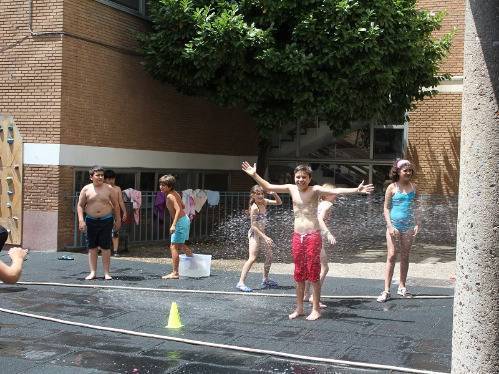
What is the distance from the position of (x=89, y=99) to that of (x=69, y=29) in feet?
5.03

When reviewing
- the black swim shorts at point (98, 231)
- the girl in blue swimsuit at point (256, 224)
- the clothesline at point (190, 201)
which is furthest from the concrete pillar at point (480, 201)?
the clothesline at point (190, 201)

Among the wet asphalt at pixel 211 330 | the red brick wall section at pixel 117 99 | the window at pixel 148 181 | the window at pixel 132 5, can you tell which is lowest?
the wet asphalt at pixel 211 330

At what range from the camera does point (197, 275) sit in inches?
406

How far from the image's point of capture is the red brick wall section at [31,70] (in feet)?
43.5

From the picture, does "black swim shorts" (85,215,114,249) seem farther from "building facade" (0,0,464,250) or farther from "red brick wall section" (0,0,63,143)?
"red brick wall section" (0,0,63,143)

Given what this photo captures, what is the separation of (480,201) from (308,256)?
4356mm

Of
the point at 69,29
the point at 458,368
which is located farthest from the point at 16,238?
the point at 458,368

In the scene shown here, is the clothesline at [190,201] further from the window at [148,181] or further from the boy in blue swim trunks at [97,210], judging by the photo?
the boy in blue swim trunks at [97,210]

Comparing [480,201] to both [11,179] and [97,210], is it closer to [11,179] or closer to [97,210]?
[97,210]

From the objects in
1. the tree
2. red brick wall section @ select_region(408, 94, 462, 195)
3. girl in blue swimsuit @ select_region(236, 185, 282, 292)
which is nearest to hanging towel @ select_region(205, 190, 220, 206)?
the tree

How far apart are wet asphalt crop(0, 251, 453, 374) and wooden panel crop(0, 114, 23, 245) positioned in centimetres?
399

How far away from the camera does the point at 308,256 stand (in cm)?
718

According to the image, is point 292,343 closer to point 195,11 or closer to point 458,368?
point 458,368

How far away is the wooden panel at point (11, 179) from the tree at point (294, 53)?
3.41 m
